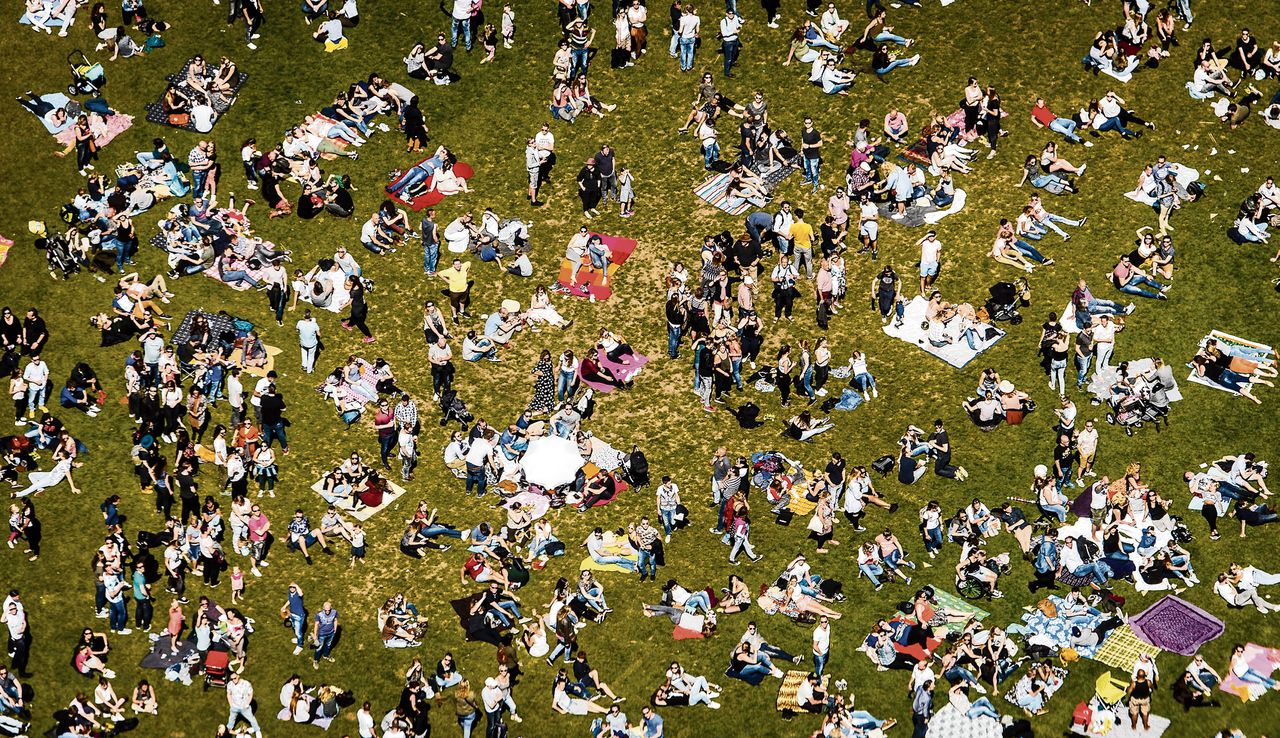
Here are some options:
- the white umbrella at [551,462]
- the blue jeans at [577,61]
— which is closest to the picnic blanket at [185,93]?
the blue jeans at [577,61]

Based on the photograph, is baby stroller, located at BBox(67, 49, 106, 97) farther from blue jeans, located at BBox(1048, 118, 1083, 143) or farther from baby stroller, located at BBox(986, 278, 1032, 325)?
blue jeans, located at BBox(1048, 118, 1083, 143)

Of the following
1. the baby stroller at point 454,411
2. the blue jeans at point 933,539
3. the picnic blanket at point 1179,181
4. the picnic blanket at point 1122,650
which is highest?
the baby stroller at point 454,411

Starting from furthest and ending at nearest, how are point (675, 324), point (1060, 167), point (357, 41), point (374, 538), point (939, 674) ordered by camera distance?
point (357, 41) → point (1060, 167) → point (675, 324) → point (374, 538) → point (939, 674)

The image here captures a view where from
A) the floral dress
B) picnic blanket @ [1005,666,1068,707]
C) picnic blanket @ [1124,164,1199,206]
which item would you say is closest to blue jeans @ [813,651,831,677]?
picnic blanket @ [1005,666,1068,707]

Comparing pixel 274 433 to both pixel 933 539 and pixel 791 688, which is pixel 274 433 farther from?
pixel 933 539

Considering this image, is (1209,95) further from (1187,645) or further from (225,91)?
(225,91)

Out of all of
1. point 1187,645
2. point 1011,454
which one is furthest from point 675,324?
point 1187,645

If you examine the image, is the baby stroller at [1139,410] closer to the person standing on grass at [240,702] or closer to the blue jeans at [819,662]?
the blue jeans at [819,662]
